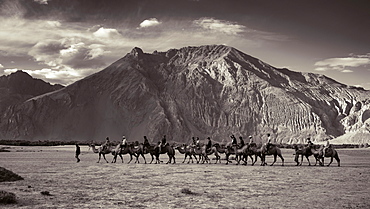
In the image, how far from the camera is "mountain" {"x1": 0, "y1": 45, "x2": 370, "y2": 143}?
142500 mm

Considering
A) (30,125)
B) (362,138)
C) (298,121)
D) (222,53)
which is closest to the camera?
(362,138)

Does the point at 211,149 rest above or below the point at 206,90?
below

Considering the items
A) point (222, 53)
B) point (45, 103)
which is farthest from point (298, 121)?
point (45, 103)

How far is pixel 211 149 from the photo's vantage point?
36750 millimetres

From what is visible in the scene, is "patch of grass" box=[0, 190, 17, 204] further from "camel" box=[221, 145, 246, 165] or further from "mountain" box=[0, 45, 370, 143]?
"mountain" box=[0, 45, 370, 143]

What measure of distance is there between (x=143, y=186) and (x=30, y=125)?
14241 cm

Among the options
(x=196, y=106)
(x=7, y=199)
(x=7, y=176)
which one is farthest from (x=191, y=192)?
(x=196, y=106)

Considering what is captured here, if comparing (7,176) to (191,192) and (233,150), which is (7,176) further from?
(233,150)

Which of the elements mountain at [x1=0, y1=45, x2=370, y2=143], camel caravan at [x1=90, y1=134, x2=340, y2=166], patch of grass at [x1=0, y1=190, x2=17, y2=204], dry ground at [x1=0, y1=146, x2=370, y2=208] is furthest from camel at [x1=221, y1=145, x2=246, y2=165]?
mountain at [x1=0, y1=45, x2=370, y2=143]

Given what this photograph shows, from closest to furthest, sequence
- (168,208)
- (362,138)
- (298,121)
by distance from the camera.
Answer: (168,208), (362,138), (298,121)

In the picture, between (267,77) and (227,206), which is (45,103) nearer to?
(267,77)

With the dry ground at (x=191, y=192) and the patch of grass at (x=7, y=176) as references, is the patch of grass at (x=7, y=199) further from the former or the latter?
the patch of grass at (x=7, y=176)

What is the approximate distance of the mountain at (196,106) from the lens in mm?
142500

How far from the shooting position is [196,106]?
6053 inches
